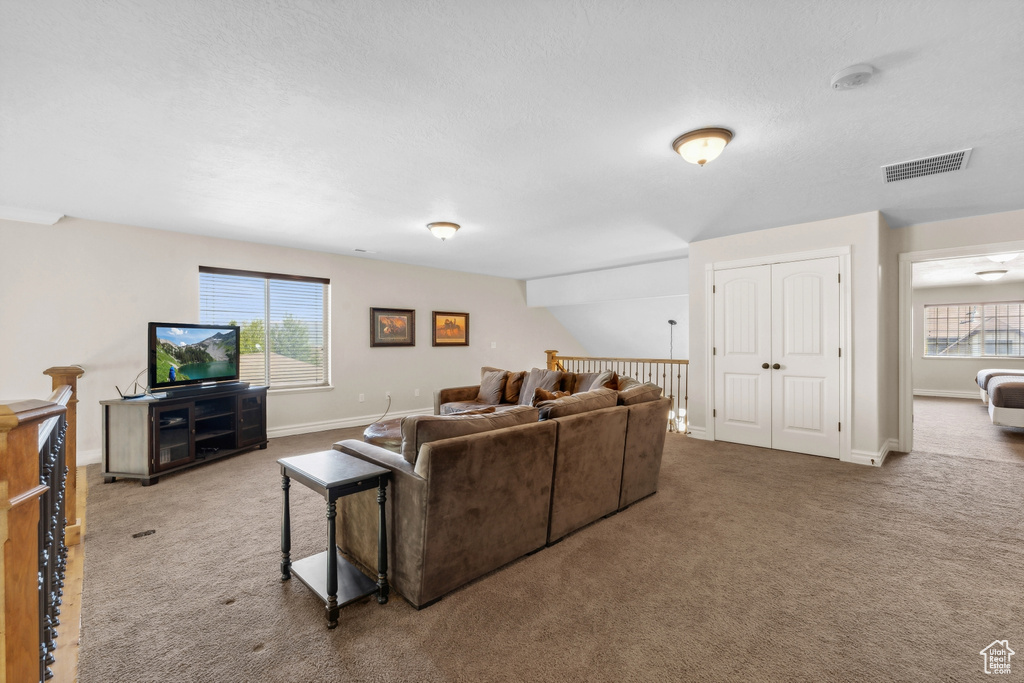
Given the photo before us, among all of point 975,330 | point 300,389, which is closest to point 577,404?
point 300,389

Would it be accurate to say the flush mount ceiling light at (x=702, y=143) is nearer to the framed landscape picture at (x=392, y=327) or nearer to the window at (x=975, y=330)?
the framed landscape picture at (x=392, y=327)

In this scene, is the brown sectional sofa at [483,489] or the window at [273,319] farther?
the window at [273,319]

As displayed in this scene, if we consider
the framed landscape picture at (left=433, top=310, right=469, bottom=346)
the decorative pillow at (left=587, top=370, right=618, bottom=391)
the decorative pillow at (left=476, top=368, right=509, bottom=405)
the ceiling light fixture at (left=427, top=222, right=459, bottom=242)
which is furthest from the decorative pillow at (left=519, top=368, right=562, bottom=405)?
the framed landscape picture at (left=433, top=310, right=469, bottom=346)

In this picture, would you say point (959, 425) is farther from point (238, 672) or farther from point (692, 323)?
point (238, 672)

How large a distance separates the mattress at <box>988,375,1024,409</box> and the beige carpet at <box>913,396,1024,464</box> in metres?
0.38

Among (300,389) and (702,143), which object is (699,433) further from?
(300,389)

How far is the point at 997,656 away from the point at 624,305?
21.2 feet

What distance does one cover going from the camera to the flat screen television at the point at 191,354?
4.12 meters

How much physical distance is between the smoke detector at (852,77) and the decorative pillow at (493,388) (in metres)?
4.17

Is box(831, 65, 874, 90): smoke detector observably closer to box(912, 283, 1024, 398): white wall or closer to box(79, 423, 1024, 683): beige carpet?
box(79, 423, 1024, 683): beige carpet

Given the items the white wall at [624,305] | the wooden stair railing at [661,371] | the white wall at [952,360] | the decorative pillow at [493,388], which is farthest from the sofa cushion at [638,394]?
the white wall at [952,360]

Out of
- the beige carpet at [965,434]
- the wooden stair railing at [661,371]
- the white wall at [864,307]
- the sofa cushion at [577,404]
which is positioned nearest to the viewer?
the sofa cushion at [577,404]

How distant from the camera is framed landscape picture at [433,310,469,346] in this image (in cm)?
714

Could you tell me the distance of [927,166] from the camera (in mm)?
2965
